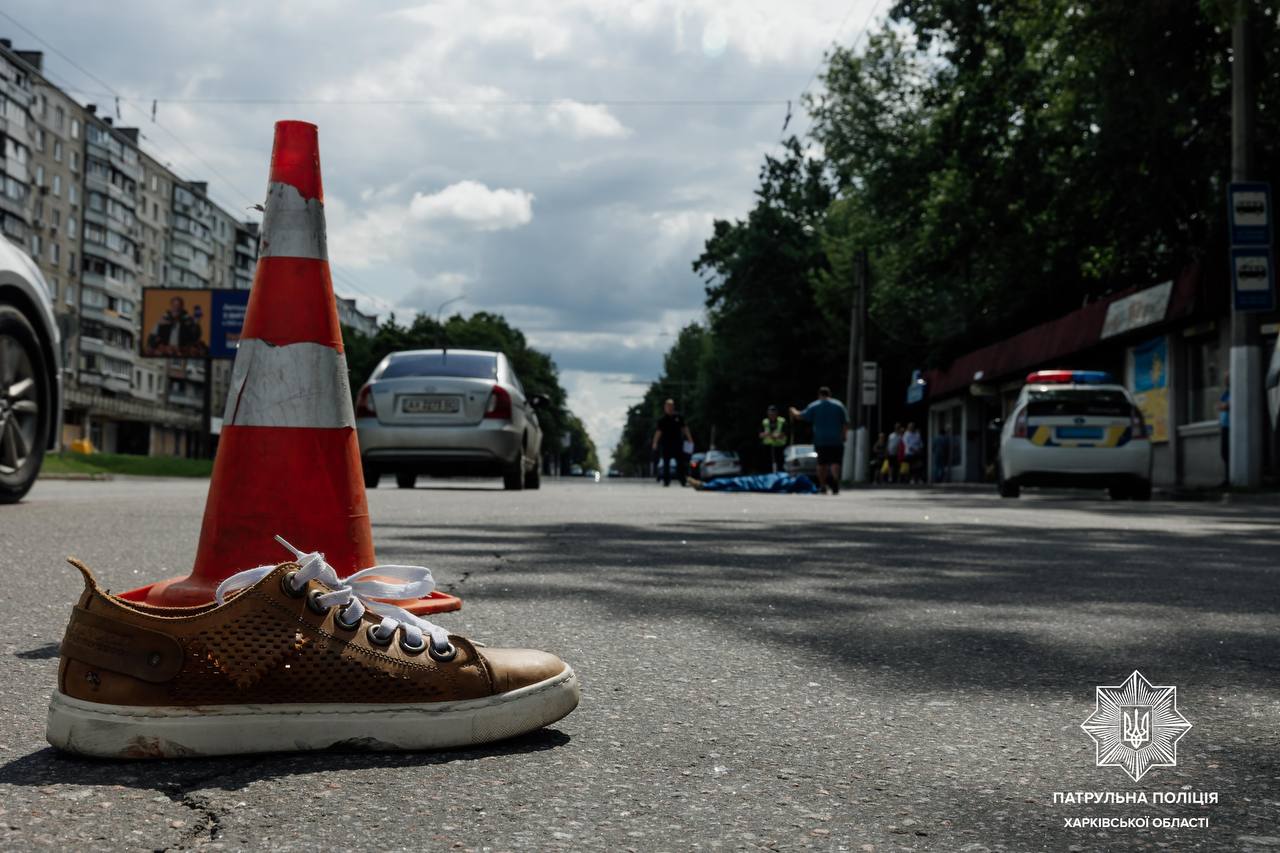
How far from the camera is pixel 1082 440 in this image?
1630 cm

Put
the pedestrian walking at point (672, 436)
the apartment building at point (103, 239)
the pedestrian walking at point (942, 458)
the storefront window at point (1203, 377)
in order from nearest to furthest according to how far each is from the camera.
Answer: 1. the storefront window at point (1203, 377)
2. the pedestrian walking at point (672, 436)
3. the pedestrian walking at point (942, 458)
4. the apartment building at point (103, 239)

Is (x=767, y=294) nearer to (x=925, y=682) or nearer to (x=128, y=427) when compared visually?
(x=925, y=682)

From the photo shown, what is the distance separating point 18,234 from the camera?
77.8m

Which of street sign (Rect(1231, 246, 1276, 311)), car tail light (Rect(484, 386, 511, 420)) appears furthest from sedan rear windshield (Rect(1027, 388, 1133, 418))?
car tail light (Rect(484, 386, 511, 420))

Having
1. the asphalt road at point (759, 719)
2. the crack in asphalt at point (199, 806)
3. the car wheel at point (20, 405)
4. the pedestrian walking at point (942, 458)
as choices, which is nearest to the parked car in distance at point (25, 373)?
the car wheel at point (20, 405)

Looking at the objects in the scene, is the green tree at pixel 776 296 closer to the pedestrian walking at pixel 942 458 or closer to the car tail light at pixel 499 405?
the pedestrian walking at pixel 942 458

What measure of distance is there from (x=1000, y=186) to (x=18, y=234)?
6975 cm

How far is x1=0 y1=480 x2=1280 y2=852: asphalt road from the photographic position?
1.95 metres

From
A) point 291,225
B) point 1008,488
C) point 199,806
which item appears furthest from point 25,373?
point 1008,488

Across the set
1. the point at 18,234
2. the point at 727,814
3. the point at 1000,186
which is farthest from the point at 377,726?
the point at 18,234

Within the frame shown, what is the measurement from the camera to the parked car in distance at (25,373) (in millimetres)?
8094

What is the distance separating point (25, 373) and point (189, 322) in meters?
45.1

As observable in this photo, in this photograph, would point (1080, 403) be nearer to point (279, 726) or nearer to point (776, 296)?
point (279, 726)

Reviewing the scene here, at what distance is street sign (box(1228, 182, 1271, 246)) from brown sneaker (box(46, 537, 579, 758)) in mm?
16298
